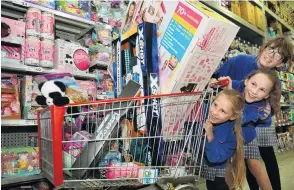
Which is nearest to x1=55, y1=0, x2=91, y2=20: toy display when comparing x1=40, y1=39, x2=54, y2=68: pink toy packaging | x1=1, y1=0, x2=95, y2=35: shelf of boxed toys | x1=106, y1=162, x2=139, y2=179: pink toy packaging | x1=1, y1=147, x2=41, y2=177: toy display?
x1=1, y1=0, x2=95, y2=35: shelf of boxed toys

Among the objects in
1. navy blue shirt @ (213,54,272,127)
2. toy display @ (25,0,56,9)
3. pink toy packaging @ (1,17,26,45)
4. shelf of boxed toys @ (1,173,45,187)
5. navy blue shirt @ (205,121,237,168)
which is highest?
A: toy display @ (25,0,56,9)

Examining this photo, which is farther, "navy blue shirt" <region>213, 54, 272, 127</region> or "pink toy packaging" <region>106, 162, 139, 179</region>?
"navy blue shirt" <region>213, 54, 272, 127</region>

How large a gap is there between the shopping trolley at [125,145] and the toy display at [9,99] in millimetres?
270

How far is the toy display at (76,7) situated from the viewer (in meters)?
1.97

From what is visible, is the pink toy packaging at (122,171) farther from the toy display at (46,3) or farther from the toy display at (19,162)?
the toy display at (46,3)

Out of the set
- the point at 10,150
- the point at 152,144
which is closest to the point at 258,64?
the point at 152,144

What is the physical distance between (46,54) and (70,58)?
0.70ft

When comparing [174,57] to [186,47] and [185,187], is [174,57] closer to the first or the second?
[186,47]

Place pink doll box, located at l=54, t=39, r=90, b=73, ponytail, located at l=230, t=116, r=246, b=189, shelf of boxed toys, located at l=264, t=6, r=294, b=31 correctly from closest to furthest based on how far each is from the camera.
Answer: ponytail, located at l=230, t=116, r=246, b=189
pink doll box, located at l=54, t=39, r=90, b=73
shelf of boxed toys, located at l=264, t=6, r=294, b=31

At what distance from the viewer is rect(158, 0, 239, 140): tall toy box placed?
1406mm

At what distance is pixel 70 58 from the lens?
1.96 metres

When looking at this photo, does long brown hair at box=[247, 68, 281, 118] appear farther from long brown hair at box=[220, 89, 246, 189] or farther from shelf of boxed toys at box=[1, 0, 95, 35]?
shelf of boxed toys at box=[1, 0, 95, 35]

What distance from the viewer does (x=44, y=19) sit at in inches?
70.7

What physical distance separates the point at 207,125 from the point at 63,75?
3.28 feet
